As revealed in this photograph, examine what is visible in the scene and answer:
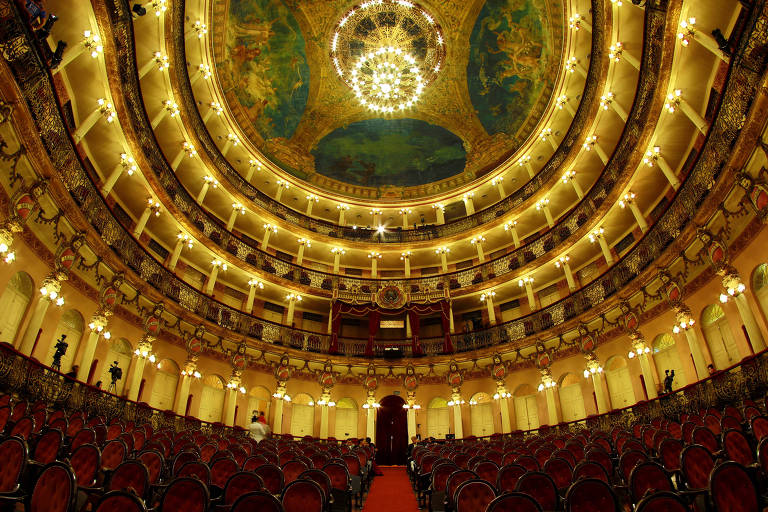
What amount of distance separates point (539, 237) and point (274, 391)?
1727cm

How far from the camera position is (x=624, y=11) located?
58.3ft

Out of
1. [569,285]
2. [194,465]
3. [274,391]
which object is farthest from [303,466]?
[569,285]

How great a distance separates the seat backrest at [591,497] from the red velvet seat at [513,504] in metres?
0.62

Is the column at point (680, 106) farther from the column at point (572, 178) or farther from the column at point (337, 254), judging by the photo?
the column at point (337, 254)

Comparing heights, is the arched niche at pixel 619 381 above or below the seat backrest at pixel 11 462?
above

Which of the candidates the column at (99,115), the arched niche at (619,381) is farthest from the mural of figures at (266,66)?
the arched niche at (619,381)

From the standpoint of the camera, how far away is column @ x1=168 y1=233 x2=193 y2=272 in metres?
19.9

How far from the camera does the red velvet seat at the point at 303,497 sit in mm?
4781

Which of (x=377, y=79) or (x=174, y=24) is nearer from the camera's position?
(x=174, y=24)

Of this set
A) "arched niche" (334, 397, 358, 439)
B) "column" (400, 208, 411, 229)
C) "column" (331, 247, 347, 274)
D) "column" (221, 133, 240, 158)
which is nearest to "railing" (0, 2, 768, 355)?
"arched niche" (334, 397, 358, 439)

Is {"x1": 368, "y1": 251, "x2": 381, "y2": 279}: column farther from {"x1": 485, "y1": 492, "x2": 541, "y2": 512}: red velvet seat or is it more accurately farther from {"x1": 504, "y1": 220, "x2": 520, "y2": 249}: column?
{"x1": 485, "y1": 492, "x2": 541, "y2": 512}: red velvet seat

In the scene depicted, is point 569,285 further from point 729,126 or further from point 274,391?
point 274,391

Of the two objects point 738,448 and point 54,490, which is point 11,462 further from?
point 738,448

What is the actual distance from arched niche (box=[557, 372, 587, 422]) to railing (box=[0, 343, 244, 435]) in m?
18.0
